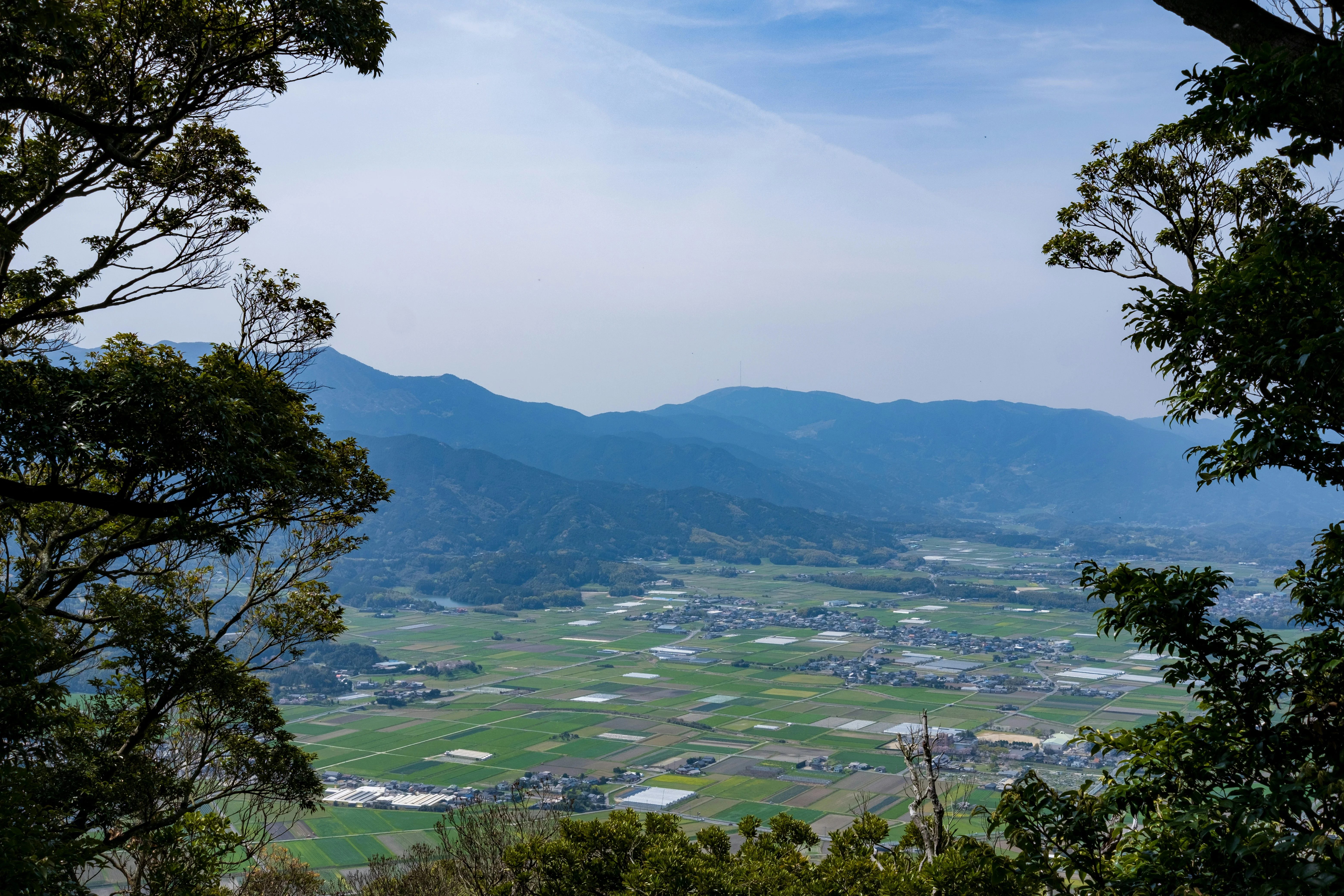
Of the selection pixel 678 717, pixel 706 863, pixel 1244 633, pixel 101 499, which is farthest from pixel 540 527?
pixel 1244 633

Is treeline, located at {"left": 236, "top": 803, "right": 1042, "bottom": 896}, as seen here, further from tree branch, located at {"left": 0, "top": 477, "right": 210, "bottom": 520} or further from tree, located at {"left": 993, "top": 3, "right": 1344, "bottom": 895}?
tree branch, located at {"left": 0, "top": 477, "right": 210, "bottom": 520}

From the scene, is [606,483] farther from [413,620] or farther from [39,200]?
[39,200]

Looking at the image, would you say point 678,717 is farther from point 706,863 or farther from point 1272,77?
point 1272,77

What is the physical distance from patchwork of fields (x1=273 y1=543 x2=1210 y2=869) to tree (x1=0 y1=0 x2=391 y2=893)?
29.3 feet

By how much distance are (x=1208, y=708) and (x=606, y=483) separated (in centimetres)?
17181

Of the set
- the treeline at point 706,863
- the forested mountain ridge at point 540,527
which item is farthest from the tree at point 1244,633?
the forested mountain ridge at point 540,527

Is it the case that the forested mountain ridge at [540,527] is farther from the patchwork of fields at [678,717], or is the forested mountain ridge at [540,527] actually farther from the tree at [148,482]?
the tree at [148,482]

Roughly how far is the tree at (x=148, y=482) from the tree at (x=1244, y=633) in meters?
6.86

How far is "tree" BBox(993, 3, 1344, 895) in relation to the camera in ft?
15.8

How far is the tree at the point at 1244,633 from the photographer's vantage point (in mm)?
4816

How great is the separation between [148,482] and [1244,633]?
9846 mm

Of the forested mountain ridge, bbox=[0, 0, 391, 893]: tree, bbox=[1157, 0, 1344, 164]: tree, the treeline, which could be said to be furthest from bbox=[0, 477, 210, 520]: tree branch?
the forested mountain ridge

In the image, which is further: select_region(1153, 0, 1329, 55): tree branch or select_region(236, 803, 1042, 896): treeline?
select_region(236, 803, 1042, 896): treeline

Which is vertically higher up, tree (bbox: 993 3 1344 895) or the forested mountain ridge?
tree (bbox: 993 3 1344 895)
